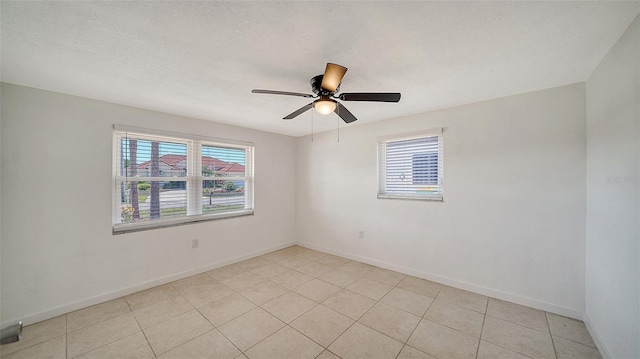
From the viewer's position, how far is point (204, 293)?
2.85 metres

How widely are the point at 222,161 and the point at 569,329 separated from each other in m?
4.66

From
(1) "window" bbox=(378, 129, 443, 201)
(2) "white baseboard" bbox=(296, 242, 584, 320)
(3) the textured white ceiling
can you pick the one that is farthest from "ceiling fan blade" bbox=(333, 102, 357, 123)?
(2) "white baseboard" bbox=(296, 242, 584, 320)

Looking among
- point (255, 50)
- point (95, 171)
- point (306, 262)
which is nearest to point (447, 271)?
point (306, 262)

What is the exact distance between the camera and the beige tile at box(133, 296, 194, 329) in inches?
90.8

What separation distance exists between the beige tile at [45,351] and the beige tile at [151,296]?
0.58 meters

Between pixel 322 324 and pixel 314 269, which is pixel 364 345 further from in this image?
pixel 314 269

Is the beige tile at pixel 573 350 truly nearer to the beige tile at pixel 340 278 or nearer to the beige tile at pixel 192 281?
the beige tile at pixel 340 278

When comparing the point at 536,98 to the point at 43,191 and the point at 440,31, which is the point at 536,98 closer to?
the point at 440,31

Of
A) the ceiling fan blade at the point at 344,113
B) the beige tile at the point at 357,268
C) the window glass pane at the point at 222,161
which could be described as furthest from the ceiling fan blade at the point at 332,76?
the beige tile at the point at 357,268

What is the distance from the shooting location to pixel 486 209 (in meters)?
2.78

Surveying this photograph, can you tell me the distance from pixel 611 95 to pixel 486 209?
4.80 ft

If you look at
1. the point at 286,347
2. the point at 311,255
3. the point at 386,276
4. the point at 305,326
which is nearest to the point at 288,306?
the point at 305,326

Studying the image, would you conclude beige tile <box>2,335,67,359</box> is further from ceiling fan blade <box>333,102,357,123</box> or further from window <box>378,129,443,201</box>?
window <box>378,129,443,201</box>

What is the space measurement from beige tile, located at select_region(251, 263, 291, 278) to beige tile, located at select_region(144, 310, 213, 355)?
110 cm
